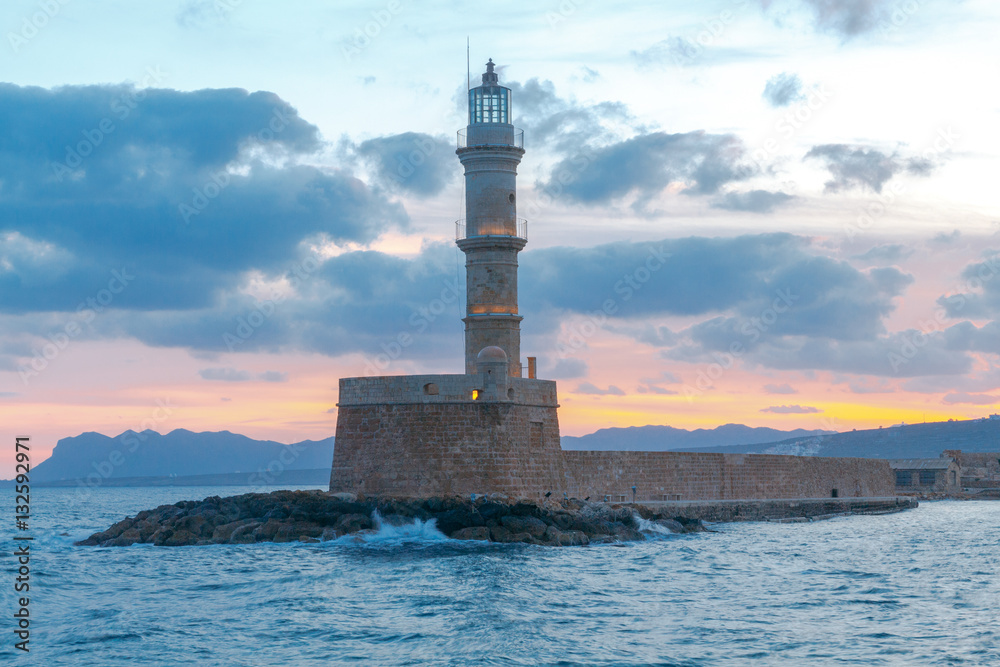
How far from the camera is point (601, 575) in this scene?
20516mm

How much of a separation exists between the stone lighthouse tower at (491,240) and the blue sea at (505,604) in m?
6.45

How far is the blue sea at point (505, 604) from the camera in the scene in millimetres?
14383

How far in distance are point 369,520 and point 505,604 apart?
8415 millimetres

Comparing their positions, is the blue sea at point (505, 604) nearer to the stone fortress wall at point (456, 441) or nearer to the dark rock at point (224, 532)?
the dark rock at point (224, 532)

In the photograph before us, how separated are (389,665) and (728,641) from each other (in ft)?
15.8

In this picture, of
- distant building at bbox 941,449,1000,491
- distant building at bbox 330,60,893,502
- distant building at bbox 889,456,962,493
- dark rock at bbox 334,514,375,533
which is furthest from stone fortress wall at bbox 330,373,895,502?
distant building at bbox 941,449,1000,491

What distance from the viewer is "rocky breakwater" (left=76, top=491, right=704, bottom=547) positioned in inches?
958

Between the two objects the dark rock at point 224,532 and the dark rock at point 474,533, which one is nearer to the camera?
the dark rock at point 474,533

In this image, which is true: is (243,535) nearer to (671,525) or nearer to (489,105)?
(671,525)

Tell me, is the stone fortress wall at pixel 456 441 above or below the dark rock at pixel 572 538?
above

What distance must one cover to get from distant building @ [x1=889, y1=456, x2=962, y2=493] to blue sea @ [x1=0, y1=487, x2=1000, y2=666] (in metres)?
31.1

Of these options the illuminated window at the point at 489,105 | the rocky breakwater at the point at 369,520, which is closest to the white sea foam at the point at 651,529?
the rocky breakwater at the point at 369,520

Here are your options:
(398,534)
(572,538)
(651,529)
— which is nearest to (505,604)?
(572,538)

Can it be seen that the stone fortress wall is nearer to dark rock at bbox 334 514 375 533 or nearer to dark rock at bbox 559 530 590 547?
dark rock at bbox 334 514 375 533
